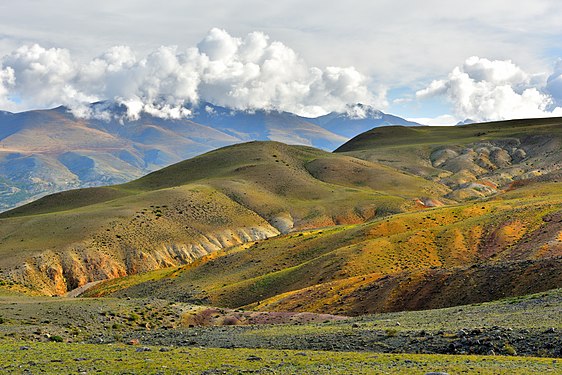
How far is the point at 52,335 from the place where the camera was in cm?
3700

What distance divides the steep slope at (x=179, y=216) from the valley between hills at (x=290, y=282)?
0.49 m

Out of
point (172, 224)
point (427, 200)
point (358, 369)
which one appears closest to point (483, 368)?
point (358, 369)

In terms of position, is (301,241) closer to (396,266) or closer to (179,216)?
(396,266)

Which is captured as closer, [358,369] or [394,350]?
[358,369]

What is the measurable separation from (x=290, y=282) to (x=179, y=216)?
71040mm

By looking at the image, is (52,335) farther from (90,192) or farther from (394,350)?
(90,192)

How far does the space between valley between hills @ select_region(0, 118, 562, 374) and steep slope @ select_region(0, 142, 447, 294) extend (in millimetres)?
491

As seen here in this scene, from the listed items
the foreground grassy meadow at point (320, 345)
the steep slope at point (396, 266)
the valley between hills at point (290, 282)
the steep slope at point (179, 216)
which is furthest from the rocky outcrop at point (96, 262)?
the foreground grassy meadow at point (320, 345)

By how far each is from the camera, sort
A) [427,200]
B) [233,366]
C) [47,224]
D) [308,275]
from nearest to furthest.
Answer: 1. [233,366]
2. [308,275]
3. [47,224]
4. [427,200]

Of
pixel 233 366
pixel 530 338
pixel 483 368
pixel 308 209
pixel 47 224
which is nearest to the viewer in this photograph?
pixel 483 368

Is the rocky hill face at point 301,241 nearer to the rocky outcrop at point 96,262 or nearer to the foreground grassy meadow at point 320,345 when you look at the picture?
the rocky outcrop at point 96,262

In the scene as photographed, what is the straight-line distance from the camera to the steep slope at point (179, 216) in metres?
106

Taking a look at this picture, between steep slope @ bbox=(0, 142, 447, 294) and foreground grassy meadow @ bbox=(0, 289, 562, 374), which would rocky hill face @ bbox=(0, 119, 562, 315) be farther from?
foreground grassy meadow @ bbox=(0, 289, 562, 374)

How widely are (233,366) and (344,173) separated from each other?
17544cm
